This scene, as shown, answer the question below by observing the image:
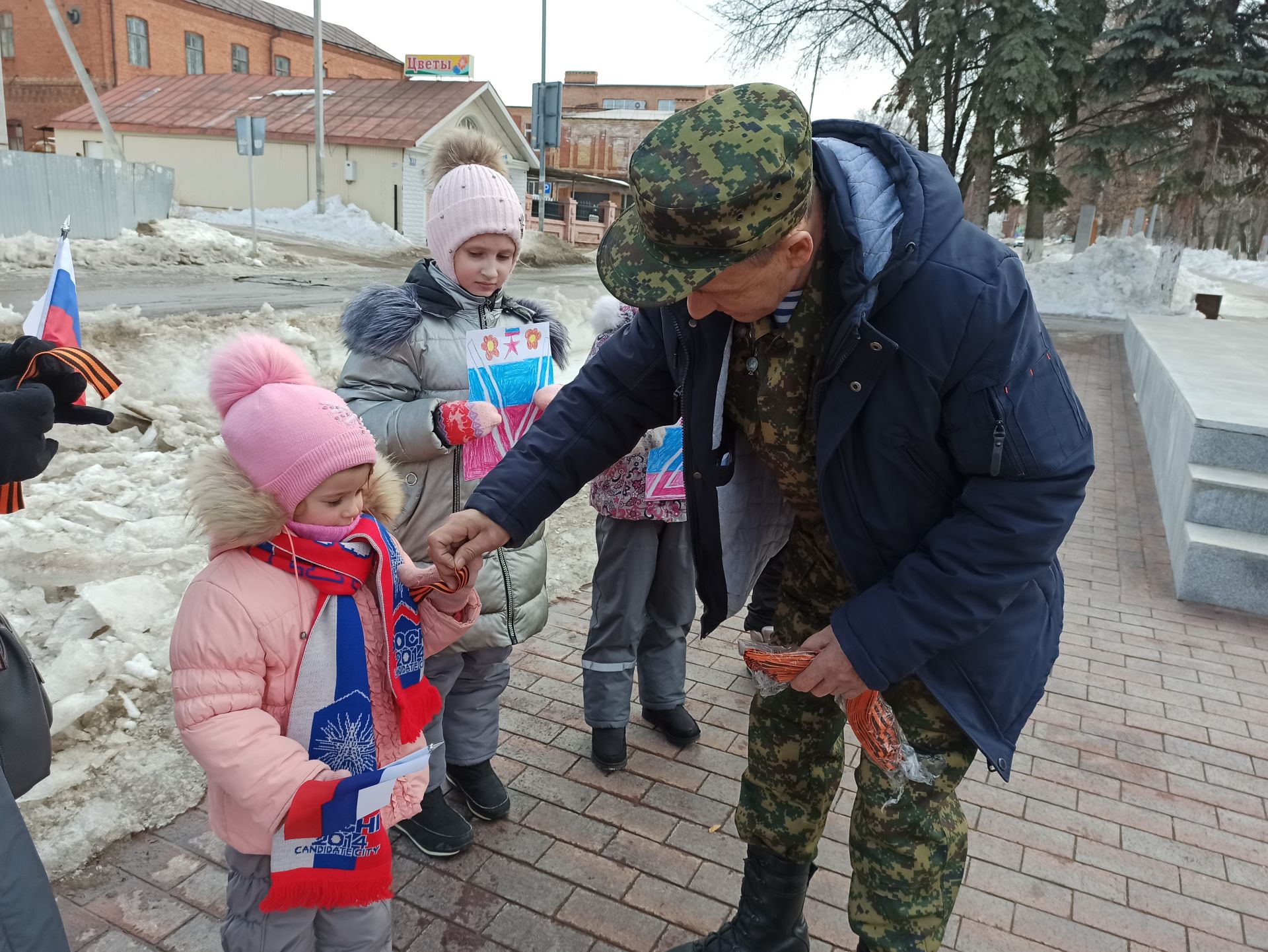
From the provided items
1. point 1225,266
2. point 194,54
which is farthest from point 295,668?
point 1225,266

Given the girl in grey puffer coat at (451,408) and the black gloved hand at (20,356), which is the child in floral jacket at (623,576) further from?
the black gloved hand at (20,356)

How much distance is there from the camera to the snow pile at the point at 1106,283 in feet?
66.0

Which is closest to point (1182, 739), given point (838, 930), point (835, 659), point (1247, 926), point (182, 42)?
point (1247, 926)

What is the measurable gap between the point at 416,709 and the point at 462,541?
0.38 m

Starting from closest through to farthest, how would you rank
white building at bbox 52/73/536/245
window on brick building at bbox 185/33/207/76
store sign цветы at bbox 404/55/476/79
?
1. white building at bbox 52/73/536/245
2. window on brick building at bbox 185/33/207/76
3. store sign цветы at bbox 404/55/476/79

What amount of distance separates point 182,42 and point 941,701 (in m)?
43.6

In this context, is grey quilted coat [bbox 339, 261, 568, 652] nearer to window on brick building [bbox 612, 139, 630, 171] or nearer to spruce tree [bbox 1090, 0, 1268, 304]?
spruce tree [bbox 1090, 0, 1268, 304]

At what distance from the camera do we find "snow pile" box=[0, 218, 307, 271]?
12.4m

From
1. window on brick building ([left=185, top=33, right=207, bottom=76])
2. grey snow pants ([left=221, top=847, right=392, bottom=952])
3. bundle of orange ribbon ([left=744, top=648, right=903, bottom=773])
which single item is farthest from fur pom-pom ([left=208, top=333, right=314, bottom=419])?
window on brick building ([left=185, top=33, right=207, bottom=76])

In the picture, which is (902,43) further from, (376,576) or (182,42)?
(182,42)

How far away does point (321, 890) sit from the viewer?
70.9 inches

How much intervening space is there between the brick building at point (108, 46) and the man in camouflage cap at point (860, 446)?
4037cm

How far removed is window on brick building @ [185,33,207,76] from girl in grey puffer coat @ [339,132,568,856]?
41867 mm

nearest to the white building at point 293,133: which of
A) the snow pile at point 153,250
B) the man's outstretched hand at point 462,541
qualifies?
the snow pile at point 153,250
